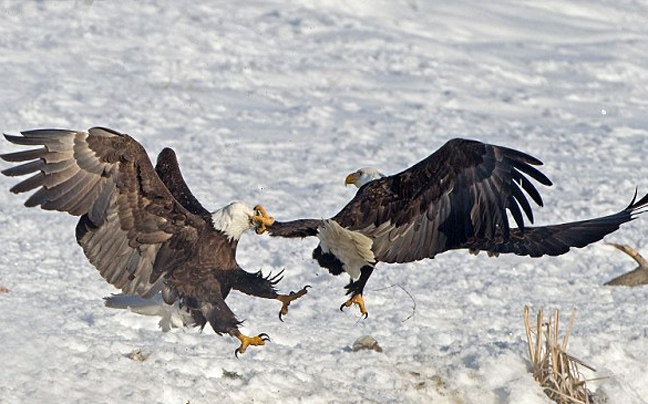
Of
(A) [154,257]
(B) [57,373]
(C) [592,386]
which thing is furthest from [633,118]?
(B) [57,373]

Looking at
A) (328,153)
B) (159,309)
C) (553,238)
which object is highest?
(553,238)

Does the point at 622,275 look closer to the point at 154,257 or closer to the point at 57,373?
the point at 154,257

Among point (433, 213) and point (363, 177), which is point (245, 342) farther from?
point (363, 177)

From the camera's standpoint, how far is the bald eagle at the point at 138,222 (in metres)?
5.52

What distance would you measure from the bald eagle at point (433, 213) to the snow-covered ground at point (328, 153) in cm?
54

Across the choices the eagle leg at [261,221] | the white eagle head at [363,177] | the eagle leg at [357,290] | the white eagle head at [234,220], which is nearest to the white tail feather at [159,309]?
the white eagle head at [234,220]

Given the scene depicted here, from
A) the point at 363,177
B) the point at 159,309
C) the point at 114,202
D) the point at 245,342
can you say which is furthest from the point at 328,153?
the point at 114,202

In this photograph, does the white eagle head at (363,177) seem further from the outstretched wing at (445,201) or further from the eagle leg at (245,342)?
the eagle leg at (245,342)

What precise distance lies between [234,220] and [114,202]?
65 cm

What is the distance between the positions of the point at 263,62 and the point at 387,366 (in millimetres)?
6383

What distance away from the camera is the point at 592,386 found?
20.2ft

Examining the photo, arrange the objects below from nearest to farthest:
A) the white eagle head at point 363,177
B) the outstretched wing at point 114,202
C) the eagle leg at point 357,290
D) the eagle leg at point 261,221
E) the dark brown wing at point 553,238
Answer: the outstretched wing at point 114,202 < the eagle leg at point 261,221 < the eagle leg at point 357,290 < the dark brown wing at point 553,238 < the white eagle head at point 363,177

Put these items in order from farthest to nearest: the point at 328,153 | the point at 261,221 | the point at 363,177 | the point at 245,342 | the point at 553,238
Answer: the point at 328,153, the point at 363,177, the point at 553,238, the point at 261,221, the point at 245,342

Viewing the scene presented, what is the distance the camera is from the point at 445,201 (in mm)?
5938
